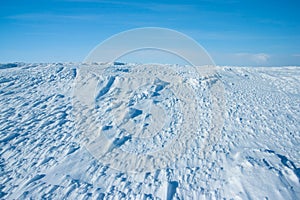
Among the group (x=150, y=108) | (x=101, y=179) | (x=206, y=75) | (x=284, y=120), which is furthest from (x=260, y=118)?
(x=101, y=179)

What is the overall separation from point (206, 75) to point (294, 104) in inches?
166

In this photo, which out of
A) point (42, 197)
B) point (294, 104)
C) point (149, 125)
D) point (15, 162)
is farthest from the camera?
point (294, 104)

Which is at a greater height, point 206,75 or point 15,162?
point 206,75

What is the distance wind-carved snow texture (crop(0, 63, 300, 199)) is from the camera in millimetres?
5457

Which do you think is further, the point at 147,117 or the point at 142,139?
the point at 147,117

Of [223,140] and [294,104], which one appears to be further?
[294,104]

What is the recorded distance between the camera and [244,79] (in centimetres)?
1595

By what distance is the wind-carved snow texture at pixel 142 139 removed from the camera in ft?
17.9

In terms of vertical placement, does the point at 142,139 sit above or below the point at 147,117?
below

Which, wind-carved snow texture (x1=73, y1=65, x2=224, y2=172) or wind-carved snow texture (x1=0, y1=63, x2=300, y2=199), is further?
wind-carved snow texture (x1=73, y1=65, x2=224, y2=172)

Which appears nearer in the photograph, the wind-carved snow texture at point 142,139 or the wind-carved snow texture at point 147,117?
the wind-carved snow texture at point 142,139

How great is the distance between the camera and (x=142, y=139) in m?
7.48

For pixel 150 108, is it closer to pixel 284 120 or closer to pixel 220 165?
pixel 220 165

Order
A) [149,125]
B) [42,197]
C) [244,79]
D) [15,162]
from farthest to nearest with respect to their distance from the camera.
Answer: [244,79]
[149,125]
[15,162]
[42,197]
